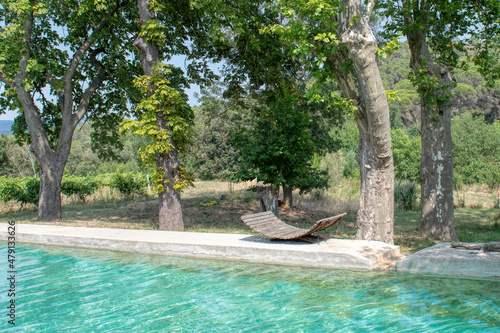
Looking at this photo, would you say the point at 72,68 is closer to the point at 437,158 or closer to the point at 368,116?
the point at 368,116

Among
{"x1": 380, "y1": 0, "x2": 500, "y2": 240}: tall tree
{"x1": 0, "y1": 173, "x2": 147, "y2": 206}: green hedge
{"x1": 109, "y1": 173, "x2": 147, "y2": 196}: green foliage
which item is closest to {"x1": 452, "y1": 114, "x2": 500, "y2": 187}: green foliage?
{"x1": 109, "y1": 173, "x2": 147, "y2": 196}: green foliage

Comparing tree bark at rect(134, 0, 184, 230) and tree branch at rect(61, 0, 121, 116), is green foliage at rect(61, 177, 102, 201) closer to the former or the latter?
tree branch at rect(61, 0, 121, 116)

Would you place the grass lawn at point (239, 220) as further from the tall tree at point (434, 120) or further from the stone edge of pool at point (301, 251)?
the stone edge of pool at point (301, 251)

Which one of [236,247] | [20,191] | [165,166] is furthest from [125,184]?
[236,247]

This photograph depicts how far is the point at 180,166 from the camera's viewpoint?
12.0 metres

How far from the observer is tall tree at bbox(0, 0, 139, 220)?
45.9 feet

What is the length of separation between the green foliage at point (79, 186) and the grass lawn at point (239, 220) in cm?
63

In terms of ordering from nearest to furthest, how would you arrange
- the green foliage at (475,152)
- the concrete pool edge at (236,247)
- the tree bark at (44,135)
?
the concrete pool edge at (236,247)
the tree bark at (44,135)
the green foliage at (475,152)

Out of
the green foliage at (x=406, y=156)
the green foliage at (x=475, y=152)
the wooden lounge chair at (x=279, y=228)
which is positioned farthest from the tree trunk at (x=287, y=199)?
the green foliage at (x=406, y=156)

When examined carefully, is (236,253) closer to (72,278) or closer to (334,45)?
(72,278)

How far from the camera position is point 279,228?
8359mm

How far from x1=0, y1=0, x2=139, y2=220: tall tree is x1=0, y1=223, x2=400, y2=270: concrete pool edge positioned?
5.87 meters

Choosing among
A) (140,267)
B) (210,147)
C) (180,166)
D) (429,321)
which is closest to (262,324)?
(429,321)

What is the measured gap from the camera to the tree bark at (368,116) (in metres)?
7.40
